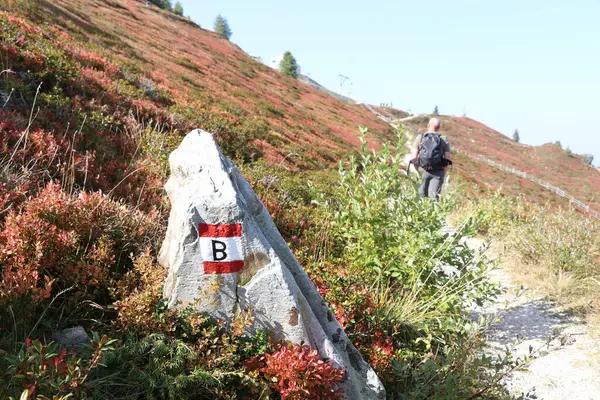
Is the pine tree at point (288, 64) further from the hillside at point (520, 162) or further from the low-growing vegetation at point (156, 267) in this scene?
the low-growing vegetation at point (156, 267)

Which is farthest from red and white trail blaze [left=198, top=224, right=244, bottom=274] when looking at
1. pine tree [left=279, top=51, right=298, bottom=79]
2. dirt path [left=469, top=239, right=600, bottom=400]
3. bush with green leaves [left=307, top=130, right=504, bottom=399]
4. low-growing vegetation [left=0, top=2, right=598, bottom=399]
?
pine tree [left=279, top=51, right=298, bottom=79]

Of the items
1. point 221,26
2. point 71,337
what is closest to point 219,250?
point 71,337

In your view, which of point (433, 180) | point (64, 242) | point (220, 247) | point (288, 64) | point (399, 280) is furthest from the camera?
point (288, 64)

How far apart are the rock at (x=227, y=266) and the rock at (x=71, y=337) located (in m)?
0.63

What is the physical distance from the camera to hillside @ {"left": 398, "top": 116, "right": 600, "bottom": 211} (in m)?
38.8

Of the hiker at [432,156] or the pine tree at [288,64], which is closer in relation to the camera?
the hiker at [432,156]

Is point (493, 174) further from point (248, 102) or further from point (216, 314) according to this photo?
point (216, 314)

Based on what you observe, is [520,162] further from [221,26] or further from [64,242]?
[221,26]

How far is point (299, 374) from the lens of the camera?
2.66 meters

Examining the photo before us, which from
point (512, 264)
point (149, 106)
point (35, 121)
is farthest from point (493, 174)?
point (35, 121)

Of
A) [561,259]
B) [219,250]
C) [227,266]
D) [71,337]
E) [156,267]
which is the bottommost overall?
[71,337]

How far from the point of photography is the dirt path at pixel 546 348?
445cm

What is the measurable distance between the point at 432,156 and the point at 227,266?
216 inches

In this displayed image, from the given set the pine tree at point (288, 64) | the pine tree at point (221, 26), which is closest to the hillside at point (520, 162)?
the pine tree at point (288, 64)
